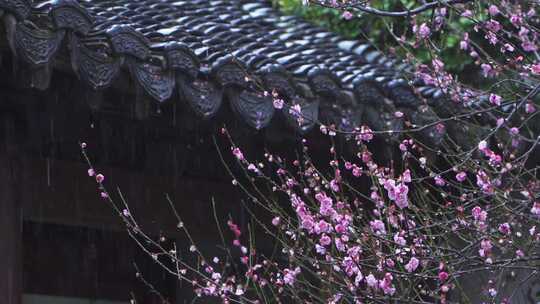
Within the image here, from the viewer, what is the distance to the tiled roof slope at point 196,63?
406 centimetres

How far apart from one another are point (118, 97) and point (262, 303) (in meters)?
1.29

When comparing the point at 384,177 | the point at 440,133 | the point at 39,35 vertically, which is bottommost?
the point at 440,133

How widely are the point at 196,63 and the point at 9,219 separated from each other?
1111mm

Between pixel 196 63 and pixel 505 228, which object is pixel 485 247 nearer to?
pixel 505 228

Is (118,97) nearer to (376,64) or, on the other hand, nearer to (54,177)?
(54,177)

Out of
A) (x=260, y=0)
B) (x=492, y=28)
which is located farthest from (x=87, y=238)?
(x=260, y=0)

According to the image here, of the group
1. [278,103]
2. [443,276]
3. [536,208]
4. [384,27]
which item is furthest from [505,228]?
[384,27]

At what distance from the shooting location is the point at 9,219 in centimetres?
481

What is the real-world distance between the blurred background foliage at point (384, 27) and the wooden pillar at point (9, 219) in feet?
13.4

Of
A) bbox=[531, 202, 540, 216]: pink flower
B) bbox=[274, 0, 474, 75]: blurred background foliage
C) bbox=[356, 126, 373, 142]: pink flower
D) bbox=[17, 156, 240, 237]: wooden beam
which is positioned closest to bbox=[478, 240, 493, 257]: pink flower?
bbox=[531, 202, 540, 216]: pink flower

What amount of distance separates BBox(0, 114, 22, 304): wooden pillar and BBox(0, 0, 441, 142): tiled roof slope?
0.65 metres

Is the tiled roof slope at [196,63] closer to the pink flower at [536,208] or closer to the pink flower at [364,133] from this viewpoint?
the pink flower at [364,133]

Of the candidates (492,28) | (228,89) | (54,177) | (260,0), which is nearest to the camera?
(492,28)

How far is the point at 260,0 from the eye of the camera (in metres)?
8.62
